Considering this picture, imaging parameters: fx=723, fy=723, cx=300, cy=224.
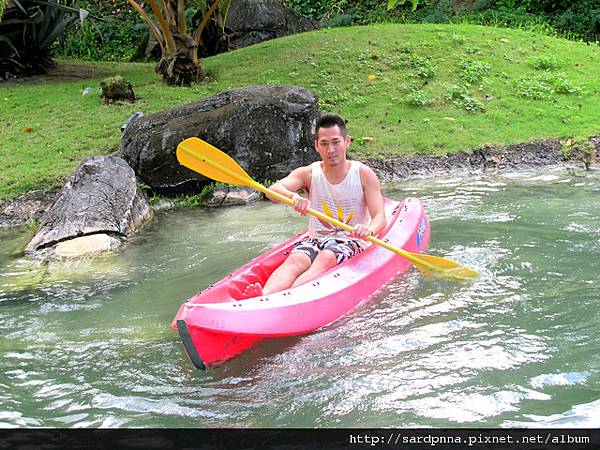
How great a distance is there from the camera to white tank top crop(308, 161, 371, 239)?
5062 mm

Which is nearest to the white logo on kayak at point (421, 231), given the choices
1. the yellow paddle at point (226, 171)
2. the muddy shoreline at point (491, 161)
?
the yellow paddle at point (226, 171)

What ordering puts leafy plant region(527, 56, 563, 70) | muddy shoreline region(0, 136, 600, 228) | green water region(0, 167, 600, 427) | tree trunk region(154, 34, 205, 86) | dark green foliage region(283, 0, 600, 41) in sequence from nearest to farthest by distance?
green water region(0, 167, 600, 427)
muddy shoreline region(0, 136, 600, 228)
tree trunk region(154, 34, 205, 86)
leafy plant region(527, 56, 563, 70)
dark green foliage region(283, 0, 600, 41)

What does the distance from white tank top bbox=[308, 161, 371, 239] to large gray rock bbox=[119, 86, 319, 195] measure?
349cm

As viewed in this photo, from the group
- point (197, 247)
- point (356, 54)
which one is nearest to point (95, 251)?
point (197, 247)

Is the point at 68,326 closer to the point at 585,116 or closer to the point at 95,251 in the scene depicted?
the point at 95,251

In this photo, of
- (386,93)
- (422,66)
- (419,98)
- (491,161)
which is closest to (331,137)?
(491,161)

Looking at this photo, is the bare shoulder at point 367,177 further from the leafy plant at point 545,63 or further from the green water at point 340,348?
the leafy plant at point 545,63

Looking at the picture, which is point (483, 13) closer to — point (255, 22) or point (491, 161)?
point (255, 22)

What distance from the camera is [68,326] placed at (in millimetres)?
4789

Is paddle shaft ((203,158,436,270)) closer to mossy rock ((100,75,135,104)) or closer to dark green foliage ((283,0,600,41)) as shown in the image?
mossy rock ((100,75,135,104))

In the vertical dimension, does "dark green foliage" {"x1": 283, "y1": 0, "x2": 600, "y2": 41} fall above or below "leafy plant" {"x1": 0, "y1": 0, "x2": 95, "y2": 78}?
above

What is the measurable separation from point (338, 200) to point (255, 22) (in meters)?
11.0

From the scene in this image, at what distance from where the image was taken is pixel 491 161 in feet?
29.6

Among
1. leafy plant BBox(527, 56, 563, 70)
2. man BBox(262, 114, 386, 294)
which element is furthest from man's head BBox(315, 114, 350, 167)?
leafy plant BBox(527, 56, 563, 70)
